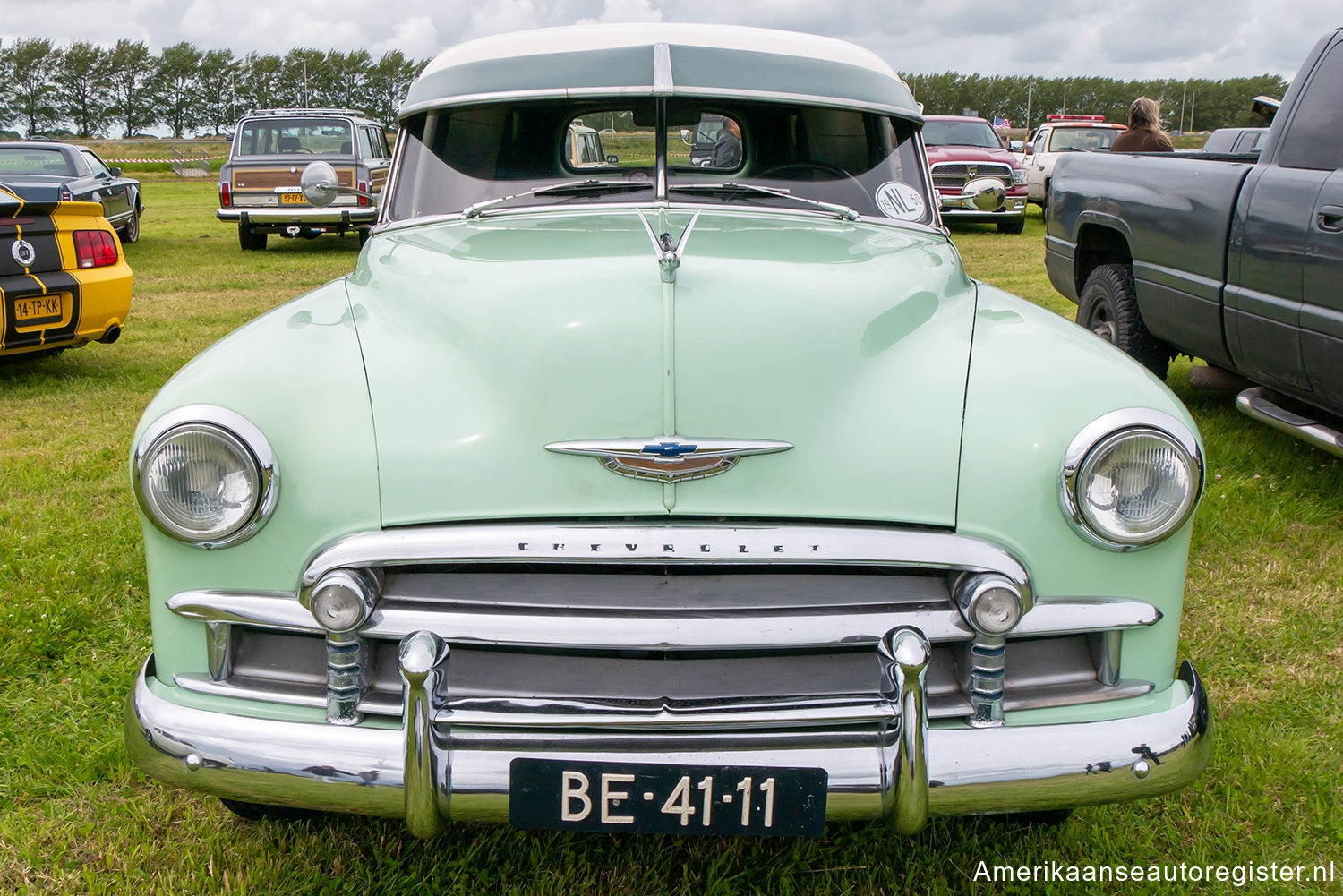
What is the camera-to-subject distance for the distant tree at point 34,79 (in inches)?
2965

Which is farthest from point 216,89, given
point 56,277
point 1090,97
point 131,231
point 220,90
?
point 56,277

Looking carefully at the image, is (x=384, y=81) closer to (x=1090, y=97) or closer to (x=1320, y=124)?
(x=1090, y=97)

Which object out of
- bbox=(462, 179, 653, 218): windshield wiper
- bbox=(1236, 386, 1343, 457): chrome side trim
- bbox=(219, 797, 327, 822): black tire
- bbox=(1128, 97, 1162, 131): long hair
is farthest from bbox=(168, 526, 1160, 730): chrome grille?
bbox=(1128, 97, 1162, 131): long hair

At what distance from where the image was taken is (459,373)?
2.02 metres

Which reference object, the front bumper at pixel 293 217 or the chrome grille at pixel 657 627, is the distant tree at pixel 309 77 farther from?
the chrome grille at pixel 657 627

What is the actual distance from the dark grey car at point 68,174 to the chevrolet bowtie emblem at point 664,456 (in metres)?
10.6

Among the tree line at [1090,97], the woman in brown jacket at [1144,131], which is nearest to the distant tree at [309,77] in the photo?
the tree line at [1090,97]

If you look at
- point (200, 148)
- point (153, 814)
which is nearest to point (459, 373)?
point (153, 814)

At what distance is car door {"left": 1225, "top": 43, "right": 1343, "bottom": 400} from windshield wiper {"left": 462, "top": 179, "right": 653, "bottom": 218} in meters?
2.55

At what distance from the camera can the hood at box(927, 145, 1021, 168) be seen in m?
14.9

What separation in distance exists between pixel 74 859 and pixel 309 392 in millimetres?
1194

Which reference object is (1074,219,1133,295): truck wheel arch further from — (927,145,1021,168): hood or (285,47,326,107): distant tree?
(285,47,326,107): distant tree

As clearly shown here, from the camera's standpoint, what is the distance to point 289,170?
13086mm

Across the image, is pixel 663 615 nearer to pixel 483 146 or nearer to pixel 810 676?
pixel 810 676
